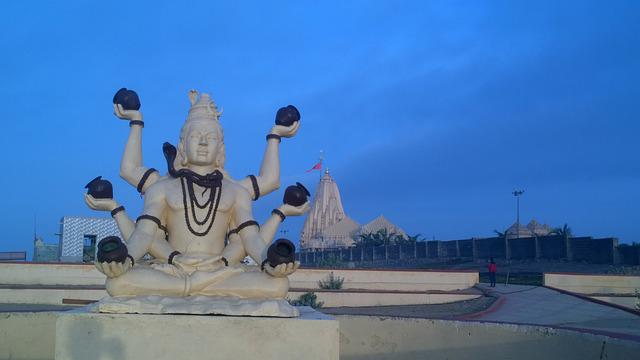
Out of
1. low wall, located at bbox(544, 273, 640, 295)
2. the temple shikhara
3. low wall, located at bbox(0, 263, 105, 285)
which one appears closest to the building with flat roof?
low wall, located at bbox(0, 263, 105, 285)

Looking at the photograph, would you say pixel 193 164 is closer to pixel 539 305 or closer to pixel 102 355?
pixel 102 355

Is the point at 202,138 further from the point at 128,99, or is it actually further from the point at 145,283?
the point at 145,283

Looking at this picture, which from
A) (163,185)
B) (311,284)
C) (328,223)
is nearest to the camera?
(163,185)

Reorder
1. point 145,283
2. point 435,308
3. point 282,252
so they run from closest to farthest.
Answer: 1. point 282,252
2. point 145,283
3. point 435,308

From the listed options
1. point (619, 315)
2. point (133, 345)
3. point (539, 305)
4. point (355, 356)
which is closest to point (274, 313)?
point (133, 345)

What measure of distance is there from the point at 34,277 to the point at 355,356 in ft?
44.5

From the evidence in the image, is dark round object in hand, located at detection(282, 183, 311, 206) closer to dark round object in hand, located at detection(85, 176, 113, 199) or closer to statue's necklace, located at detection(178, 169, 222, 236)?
statue's necklace, located at detection(178, 169, 222, 236)

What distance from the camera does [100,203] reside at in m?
5.97

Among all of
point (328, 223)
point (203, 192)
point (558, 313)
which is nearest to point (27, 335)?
point (203, 192)

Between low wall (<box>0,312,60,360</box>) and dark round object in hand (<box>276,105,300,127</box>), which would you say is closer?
dark round object in hand (<box>276,105,300,127</box>)

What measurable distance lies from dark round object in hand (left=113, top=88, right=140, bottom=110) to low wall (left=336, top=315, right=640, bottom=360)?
375cm

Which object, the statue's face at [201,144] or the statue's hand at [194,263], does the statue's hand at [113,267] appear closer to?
the statue's hand at [194,263]

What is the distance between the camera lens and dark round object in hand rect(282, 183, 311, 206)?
20.5 ft

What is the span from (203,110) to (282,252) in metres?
2.23
